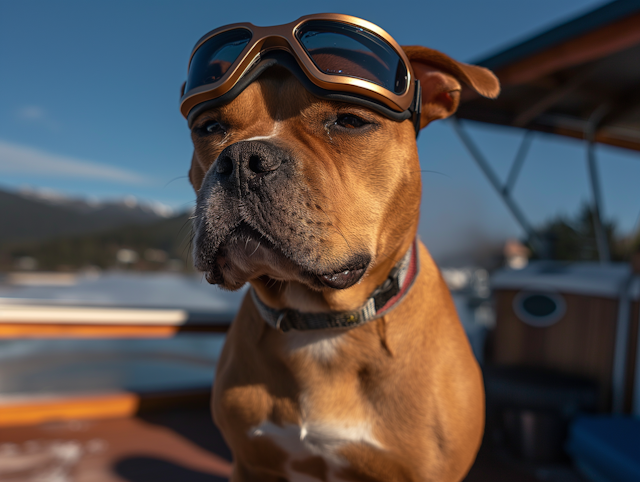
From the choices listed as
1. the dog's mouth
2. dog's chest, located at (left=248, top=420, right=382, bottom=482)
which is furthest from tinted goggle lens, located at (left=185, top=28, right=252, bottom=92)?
dog's chest, located at (left=248, top=420, right=382, bottom=482)

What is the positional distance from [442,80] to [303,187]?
0.75 m

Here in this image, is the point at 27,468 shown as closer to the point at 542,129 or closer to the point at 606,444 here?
the point at 606,444

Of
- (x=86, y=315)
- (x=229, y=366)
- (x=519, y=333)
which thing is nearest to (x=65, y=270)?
(x=86, y=315)

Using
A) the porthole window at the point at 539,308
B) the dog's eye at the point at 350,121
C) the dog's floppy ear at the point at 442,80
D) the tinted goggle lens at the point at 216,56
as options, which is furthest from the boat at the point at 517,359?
the dog's floppy ear at the point at 442,80

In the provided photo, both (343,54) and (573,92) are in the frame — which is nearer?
(343,54)

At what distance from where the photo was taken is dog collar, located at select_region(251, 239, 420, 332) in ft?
3.91

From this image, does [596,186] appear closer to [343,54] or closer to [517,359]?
[517,359]

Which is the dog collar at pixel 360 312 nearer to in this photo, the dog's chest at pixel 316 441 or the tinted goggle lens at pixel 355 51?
the dog's chest at pixel 316 441

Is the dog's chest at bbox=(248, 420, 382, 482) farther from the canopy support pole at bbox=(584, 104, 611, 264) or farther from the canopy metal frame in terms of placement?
the canopy support pole at bbox=(584, 104, 611, 264)

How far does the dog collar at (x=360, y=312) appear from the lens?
46.9 inches

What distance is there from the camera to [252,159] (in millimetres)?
858

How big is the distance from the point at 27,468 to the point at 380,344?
202 centimetres

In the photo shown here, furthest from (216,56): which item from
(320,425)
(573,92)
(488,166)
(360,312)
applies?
(488,166)

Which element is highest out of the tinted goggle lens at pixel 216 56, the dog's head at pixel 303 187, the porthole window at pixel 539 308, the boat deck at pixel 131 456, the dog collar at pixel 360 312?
the tinted goggle lens at pixel 216 56
